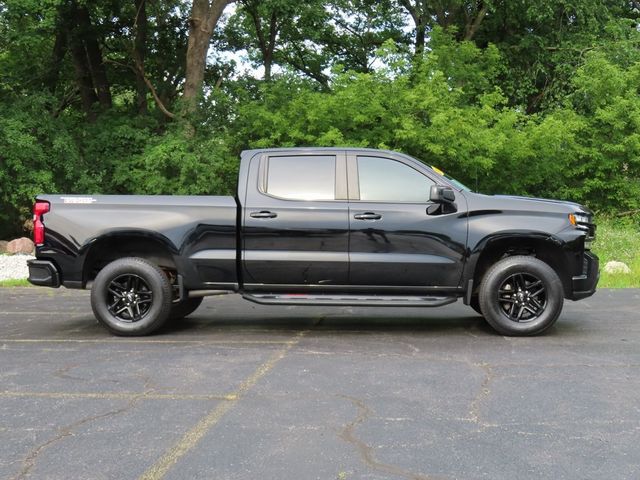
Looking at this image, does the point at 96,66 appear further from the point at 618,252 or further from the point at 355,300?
the point at 355,300

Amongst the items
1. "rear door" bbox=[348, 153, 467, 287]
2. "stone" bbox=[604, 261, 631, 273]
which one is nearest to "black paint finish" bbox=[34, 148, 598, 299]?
"rear door" bbox=[348, 153, 467, 287]

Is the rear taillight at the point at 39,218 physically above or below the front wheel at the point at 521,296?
above

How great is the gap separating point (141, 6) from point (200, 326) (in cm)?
1639

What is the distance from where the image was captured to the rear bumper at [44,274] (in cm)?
683

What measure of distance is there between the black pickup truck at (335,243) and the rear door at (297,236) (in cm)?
1

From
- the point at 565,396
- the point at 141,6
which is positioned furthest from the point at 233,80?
the point at 565,396

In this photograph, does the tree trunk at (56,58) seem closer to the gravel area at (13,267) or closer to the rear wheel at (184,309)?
the gravel area at (13,267)

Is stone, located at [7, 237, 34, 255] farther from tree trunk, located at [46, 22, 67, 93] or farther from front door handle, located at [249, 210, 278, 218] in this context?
front door handle, located at [249, 210, 278, 218]

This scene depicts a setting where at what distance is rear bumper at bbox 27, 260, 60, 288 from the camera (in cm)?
683

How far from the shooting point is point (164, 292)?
265 inches

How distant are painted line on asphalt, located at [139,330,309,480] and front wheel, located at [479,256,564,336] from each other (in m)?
2.34

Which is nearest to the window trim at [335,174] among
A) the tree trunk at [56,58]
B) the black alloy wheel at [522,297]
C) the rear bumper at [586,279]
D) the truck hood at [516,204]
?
the truck hood at [516,204]

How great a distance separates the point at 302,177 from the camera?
6926 mm

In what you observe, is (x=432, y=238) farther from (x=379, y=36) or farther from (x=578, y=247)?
(x=379, y=36)
